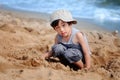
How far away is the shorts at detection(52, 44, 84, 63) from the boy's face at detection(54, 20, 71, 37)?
0.58 ft

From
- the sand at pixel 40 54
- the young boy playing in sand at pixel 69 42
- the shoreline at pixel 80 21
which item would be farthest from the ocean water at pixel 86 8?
the young boy playing in sand at pixel 69 42

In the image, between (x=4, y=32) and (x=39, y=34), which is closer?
(x=4, y=32)

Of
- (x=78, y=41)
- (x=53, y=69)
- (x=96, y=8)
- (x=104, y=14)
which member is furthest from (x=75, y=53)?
(x=96, y=8)

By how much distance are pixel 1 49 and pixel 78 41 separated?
113cm

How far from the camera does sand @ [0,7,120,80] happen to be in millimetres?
3117

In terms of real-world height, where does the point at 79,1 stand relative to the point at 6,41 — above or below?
above

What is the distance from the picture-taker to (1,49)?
4.09 meters

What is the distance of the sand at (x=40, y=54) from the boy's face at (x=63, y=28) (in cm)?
34

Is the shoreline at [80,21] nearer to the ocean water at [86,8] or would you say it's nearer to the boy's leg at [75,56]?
the ocean water at [86,8]

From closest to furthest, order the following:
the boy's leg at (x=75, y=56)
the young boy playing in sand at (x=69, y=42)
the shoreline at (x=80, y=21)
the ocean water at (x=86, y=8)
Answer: the young boy playing in sand at (x=69, y=42) < the boy's leg at (x=75, y=56) < the shoreline at (x=80, y=21) < the ocean water at (x=86, y=8)

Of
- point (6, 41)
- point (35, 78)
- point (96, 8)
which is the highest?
point (96, 8)

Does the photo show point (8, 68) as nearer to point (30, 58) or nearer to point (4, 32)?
point (30, 58)

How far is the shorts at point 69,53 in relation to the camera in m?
3.53

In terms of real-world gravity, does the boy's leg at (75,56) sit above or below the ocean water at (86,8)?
below
